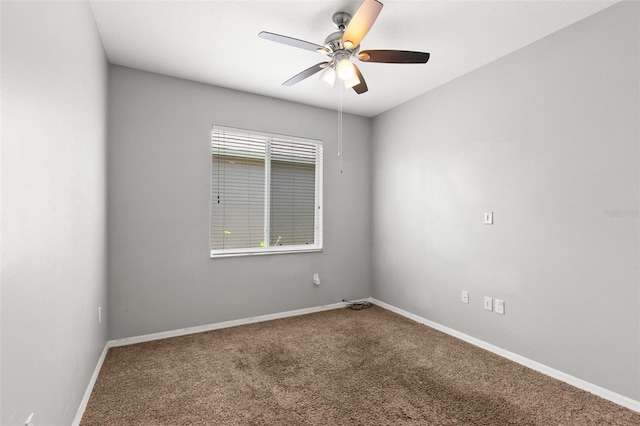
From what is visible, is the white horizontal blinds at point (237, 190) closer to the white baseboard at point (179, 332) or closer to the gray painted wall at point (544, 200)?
the white baseboard at point (179, 332)

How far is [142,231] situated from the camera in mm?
3025

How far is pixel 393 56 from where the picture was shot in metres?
2.13

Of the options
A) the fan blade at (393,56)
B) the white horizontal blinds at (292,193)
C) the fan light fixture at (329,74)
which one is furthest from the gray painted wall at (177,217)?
→ the fan blade at (393,56)

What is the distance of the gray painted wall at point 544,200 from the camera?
81.5 inches

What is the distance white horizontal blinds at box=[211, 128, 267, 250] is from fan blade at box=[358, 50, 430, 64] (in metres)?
1.92

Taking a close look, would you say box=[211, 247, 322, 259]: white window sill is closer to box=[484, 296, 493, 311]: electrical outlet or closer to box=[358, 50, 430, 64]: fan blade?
box=[484, 296, 493, 311]: electrical outlet

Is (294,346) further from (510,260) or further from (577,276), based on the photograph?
(577,276)

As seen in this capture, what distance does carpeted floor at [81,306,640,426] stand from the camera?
6.23 feet

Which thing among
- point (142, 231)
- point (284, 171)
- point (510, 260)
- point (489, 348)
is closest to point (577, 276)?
point (510, 260)

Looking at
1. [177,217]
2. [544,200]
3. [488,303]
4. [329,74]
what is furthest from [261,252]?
[544,200]

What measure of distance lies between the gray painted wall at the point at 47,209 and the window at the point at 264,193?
1383 millimetres

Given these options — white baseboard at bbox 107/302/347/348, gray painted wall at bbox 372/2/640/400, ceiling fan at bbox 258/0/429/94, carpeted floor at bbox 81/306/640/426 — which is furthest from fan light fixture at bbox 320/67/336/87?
white baseboard at bbox 107/302/347/348

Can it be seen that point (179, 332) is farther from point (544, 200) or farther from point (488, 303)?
point (544, 200)

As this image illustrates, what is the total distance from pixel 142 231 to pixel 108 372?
4.01 ft
